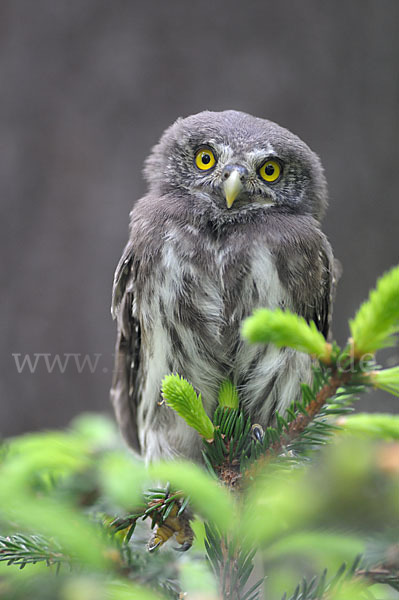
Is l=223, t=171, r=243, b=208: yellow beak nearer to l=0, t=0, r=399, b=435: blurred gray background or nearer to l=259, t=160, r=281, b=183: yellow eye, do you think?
l=259, t=160, r=281, b=183: yellow eye

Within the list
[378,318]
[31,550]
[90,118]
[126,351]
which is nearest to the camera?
[378,318]

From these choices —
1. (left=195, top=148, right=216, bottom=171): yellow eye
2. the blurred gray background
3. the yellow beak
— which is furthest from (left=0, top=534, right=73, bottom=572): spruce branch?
the blurred gray background

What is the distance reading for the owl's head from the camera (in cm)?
186

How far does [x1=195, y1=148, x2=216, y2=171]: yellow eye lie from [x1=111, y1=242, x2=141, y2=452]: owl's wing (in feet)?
1.27

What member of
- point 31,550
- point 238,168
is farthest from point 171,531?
point 238,168

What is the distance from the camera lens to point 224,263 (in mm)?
1756

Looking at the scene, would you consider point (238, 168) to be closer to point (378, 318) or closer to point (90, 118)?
point (378, 318)

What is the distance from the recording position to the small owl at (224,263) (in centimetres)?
176

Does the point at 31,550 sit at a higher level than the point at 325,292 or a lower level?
lower

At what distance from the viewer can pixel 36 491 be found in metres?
1.48

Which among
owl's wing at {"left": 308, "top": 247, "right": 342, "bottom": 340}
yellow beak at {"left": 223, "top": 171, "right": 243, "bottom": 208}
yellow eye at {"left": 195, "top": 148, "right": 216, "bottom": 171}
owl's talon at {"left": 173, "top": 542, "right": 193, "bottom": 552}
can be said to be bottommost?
owl's talon at {"left": 173, "top": 542, "right": 193, "bottom": 552}

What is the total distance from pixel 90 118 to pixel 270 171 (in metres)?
2.13

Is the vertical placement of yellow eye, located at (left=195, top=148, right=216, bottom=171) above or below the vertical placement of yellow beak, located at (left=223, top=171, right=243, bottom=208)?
above

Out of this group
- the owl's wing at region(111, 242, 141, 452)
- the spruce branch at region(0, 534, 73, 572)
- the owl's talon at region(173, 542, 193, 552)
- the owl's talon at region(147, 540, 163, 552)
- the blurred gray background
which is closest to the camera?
the spruce branch at region(0, 534, 73, 572)
